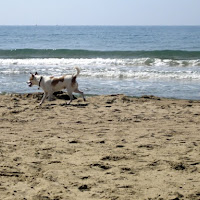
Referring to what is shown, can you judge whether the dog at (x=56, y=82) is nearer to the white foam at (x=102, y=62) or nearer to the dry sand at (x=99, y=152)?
the dry sand at (x=99, y=152)

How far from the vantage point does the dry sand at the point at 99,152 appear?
5012 mm

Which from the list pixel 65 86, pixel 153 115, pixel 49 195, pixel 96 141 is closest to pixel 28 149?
pixel 96 141

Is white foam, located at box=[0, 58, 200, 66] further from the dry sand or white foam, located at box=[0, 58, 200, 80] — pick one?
the dry sand

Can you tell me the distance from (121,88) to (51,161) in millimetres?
8323

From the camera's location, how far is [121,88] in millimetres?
14078

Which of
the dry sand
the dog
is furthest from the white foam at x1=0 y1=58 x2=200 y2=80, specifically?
the dry sand

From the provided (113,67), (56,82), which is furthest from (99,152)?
(113,67)

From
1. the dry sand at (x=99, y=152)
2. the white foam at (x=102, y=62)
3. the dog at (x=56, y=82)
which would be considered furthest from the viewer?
the white foam at (x=102, y=62)

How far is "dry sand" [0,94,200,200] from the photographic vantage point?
501 centimetres

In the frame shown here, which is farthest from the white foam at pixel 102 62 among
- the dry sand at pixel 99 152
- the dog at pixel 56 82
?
the dry sand at pixel 99 152

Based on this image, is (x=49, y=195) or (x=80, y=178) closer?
(x=49, y=195)

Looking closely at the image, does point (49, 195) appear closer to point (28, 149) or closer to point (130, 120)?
point (28, 149)

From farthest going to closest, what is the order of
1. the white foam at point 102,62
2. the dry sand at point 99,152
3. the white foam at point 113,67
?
1. the white foam at point 102,62
2. the white foam at point 113,67
3. the dry sand at point 99,152

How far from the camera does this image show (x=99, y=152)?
21.1 feet
